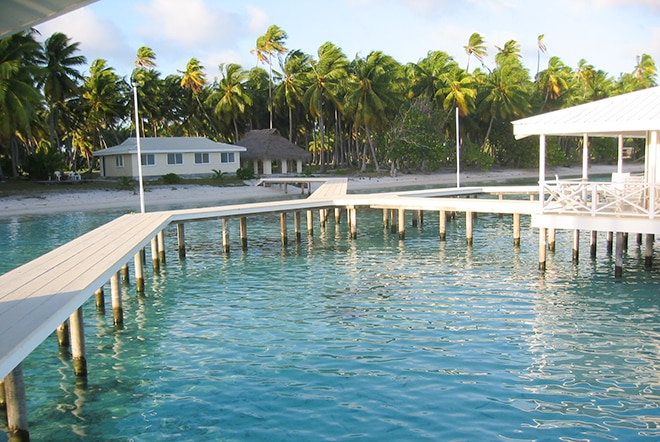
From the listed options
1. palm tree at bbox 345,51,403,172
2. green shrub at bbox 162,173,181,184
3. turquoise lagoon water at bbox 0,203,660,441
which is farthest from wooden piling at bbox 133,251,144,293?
palm tree at bbox 345,51,403,172

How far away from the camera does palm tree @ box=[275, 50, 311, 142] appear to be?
58.7 meters

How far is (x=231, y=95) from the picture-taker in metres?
59.7

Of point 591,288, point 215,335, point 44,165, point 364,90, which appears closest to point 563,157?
point 364,90

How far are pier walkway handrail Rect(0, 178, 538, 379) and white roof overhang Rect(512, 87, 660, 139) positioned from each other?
330 centimetres

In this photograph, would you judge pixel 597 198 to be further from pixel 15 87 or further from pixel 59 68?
pixel 59 68

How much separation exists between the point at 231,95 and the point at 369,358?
172 feet

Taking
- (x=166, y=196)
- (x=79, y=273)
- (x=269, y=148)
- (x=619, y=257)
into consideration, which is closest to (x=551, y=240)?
(x=619, y=257)

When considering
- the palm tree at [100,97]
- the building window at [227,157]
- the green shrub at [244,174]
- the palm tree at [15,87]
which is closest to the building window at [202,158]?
the building window at [227,157]

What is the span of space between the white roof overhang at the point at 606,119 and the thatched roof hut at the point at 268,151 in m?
39.7

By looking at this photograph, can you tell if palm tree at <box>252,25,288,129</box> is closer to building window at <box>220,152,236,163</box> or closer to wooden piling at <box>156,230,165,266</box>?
building window at <box>220,152,236,163</box>

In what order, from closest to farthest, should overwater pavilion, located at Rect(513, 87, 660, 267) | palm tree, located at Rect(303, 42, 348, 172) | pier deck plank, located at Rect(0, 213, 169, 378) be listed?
1. pier deck plank, located at Rect(0, 213, 169, 378)
2. overwater pavilion, located at Rect(513, 87, 660, 267)
3. palm tree, located at Rect(303, 42, 348, 172)

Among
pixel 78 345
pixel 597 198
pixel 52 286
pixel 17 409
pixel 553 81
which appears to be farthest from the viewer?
pixel 553 81

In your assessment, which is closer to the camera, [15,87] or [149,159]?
[15,87]

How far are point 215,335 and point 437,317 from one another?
4223mm
